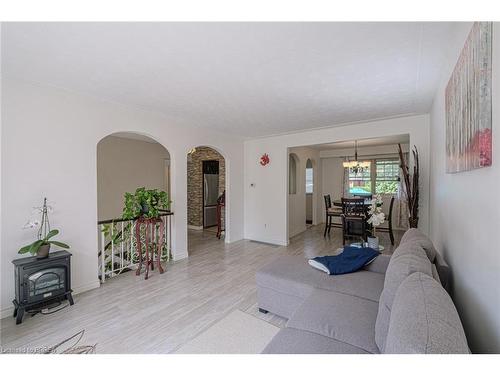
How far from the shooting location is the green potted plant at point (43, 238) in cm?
225

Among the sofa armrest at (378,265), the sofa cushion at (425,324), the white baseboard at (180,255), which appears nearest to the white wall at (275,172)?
the white baseboard at (180,255)

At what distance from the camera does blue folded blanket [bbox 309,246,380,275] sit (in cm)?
217

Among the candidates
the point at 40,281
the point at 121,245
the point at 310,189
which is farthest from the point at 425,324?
the point at 310,189

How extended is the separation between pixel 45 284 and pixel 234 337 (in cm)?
200

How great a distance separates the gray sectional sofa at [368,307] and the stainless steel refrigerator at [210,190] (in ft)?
15.0

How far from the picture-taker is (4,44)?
1754mm

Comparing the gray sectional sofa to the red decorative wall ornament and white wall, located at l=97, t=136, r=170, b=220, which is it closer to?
the red decorative wall ornament

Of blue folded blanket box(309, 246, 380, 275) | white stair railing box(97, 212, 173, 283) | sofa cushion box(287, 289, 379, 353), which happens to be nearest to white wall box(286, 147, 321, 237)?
white stair railing box(97, 212, 173, 283)

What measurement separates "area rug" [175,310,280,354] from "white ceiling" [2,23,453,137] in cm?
241

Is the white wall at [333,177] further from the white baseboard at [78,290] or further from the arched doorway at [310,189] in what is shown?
the white baseboard at [78,290]

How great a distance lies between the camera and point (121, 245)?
11.6 ft

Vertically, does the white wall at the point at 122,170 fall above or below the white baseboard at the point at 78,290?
above

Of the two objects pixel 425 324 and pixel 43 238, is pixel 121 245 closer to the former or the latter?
pixel 43 238
